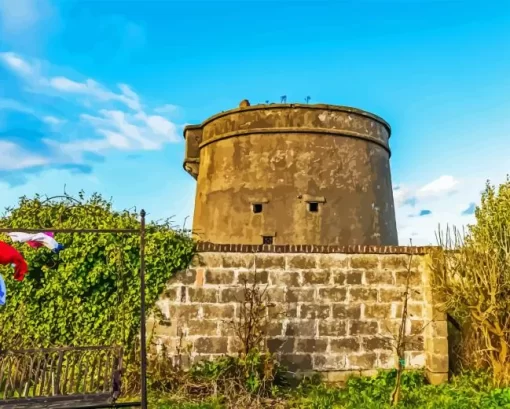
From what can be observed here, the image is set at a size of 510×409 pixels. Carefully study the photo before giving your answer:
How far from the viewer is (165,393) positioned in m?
6.43

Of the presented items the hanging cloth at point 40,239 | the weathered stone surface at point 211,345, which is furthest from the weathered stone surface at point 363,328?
the hanging cloth at point 40,239

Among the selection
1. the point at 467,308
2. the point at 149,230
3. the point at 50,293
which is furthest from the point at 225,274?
the point at 467,308

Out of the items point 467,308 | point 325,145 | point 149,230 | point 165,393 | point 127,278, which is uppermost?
point 325,145

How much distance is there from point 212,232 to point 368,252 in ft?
24.3

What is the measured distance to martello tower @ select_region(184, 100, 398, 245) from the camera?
43.9 feet

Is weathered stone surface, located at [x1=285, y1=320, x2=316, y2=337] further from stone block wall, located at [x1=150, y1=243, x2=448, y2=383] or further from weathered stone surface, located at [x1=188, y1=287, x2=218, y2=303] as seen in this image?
weathered stone surface, located at [x1=188, y1=287, x2=218, y2=303]

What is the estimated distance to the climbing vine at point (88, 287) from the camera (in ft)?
23.0

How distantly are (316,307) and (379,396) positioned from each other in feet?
4.93

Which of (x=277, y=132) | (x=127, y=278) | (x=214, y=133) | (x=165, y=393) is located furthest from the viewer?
(x=214, y=133)

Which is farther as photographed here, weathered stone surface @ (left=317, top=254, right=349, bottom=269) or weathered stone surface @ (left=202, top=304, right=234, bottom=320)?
weathered stone surface @ (left=317, top=254, right=349, bottom=269)

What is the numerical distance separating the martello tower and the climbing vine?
20.9 feet

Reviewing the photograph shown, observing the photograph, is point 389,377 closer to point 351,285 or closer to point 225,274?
point 351,285

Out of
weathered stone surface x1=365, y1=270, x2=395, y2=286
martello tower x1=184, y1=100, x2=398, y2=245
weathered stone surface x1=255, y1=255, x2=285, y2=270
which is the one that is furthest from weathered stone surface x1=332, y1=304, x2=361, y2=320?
martello tower x1=184, y1=100, x2=398, y2=245

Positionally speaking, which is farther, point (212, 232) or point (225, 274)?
point (212, 232)
